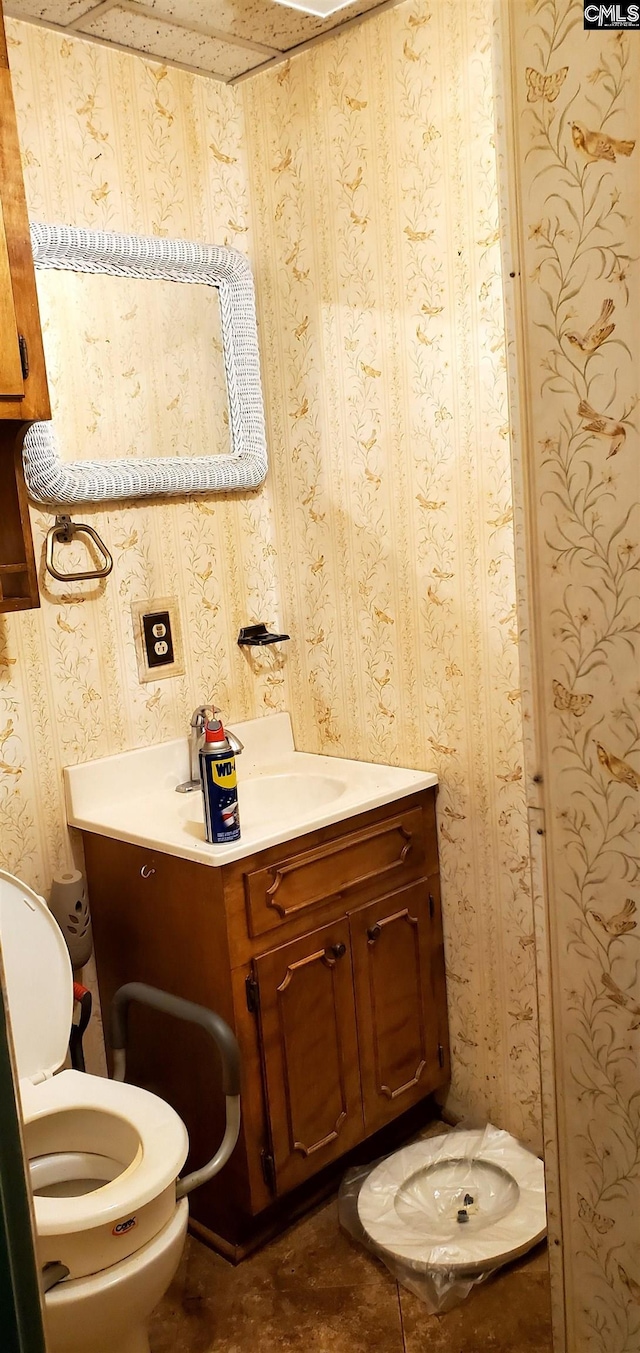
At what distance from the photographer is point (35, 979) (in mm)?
1885

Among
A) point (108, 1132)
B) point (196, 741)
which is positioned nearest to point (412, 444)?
point (196, 741)

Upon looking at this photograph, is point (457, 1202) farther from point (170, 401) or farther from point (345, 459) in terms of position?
point (170, 401)

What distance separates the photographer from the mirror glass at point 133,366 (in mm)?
2084

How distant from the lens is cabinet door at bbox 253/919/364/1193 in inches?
78.3

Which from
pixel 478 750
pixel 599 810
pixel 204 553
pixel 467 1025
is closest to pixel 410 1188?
pixel 467 1025

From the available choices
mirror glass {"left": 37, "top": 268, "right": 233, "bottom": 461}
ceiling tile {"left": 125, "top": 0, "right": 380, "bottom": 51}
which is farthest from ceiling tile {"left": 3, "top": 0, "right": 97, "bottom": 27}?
mirror glass {"left": 37, "top": 268, "right": 233, "bottom": 461}

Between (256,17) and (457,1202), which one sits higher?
(256,17)

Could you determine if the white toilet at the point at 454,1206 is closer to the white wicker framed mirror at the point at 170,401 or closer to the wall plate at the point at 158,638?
the wall plate at the point at 158,638

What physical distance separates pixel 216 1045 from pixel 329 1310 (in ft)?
1.71

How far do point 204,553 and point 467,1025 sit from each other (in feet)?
4.08

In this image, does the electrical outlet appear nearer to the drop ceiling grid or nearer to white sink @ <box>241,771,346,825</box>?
white sink @ <box>241,771,346,825</box>

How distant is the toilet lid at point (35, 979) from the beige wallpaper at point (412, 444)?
88 cm
